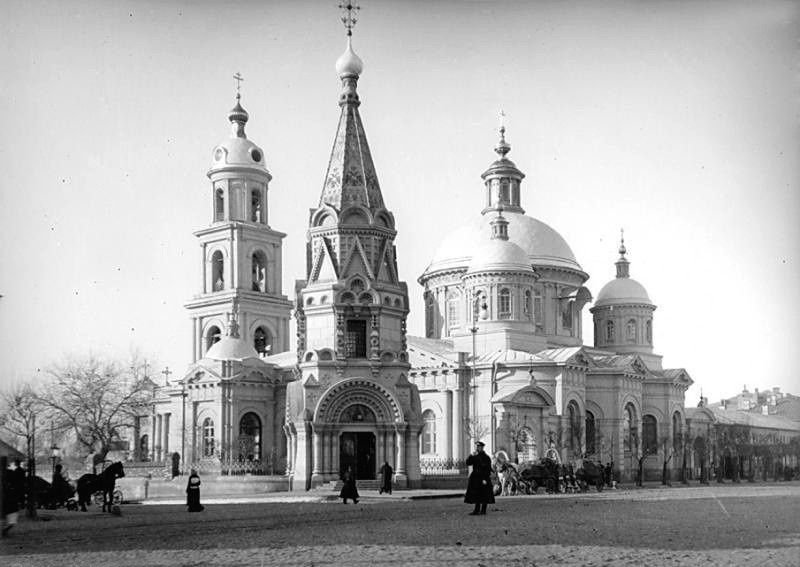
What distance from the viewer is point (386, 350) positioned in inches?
1768

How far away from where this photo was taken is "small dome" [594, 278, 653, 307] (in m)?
77.6

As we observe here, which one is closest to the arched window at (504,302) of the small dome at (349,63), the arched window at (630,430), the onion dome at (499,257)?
the onion dome at (499,257)

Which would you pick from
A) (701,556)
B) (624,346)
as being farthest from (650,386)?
(701,556)

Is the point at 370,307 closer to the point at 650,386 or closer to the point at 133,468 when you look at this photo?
the point at 133,468

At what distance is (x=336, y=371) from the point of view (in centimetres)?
4438

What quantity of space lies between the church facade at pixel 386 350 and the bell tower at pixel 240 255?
0.39 feet

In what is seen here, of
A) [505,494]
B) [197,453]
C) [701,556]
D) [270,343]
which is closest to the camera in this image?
[701,556]

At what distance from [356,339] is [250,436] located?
20464 mm

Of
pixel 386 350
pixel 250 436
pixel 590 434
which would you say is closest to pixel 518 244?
pixel 590 434

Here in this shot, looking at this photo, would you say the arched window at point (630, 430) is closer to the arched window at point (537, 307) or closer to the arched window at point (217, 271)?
the arched window at point (537, 307)

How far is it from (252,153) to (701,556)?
182 feet

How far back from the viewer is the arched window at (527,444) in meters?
58.8

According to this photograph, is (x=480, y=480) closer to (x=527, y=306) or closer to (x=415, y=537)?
(x=415, y=537)

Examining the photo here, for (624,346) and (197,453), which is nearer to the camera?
(197,453)
